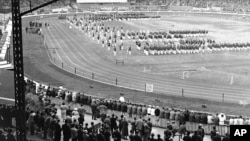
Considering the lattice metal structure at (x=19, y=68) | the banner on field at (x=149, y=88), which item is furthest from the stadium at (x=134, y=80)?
the lattice metal structure at (x=19, y=68)

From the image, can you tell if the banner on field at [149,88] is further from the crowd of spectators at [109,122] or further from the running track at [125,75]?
the crowd of spectators at [109,122]

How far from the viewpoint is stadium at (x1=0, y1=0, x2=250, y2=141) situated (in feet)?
64.5

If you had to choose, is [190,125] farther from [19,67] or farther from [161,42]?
[161,42]

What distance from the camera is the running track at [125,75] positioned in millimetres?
28969

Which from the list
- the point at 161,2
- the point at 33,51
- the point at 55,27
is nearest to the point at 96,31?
the point at 55,27

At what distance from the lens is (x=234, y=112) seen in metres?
24.2

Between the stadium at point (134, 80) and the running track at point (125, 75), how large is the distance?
68mm

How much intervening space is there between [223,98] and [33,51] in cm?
2504

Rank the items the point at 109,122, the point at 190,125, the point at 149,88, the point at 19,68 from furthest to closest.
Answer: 1. the point at 149,88
2. the point at 190,125
3. the point at 109,122
4. the point at 19,68

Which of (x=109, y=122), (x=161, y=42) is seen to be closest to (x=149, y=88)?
(x=109, y=122)

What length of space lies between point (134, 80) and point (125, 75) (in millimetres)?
1830

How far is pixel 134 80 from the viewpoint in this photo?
3275 centimetres

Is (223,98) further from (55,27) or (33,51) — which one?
(55,27)

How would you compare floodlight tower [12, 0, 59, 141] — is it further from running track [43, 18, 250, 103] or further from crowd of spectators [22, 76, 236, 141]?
running track [43, 18, 250, 103]
